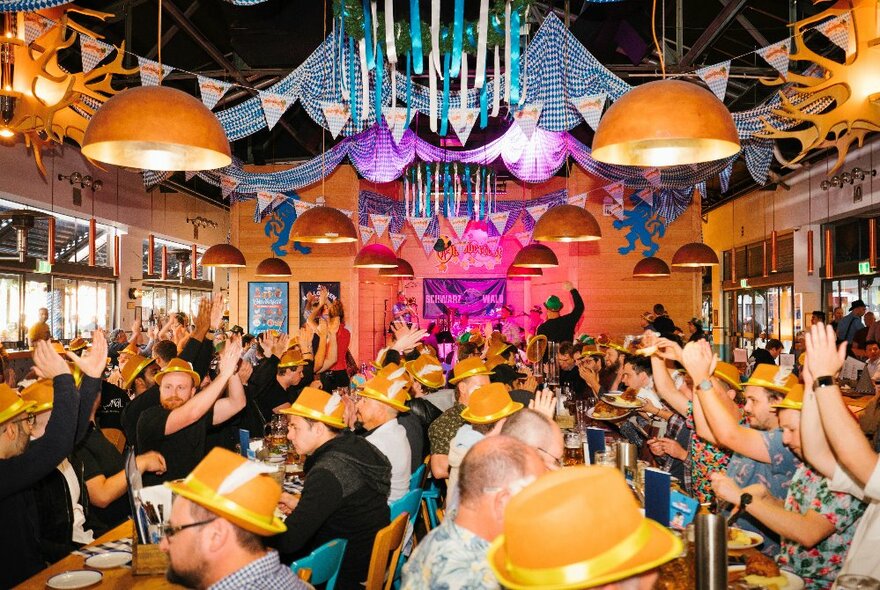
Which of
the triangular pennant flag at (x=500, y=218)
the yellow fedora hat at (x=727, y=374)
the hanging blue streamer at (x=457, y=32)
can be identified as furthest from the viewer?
the triangular pennant flag at (x=500, y=218)

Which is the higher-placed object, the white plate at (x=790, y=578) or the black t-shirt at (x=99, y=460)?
the black t-shirt at (x=99, y=460)

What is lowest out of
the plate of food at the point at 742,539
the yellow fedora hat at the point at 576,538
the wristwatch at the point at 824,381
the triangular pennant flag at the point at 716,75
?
the plate of food at the point at 742,539

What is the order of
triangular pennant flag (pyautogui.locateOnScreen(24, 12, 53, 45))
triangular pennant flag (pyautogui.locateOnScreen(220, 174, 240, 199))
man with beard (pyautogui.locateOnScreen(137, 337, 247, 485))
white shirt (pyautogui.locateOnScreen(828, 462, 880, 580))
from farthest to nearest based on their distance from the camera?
triangular pennant flag (pyautogui.locateOnScreen(220, 174, 240, 199))
triangular pennant flag (pyautogui.locateOnScreen(24, 12, 53, 45))
man with beard (pyautogui.locateOnScreen(137, 337, 247, 485))
white shirt (pyautogui.locateOnScreen(828, 462, 880, 580))

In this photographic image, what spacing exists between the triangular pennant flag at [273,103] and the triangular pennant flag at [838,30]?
5159 millimetres

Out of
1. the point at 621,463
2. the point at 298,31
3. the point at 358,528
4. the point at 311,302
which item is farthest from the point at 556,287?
the point at 358,528

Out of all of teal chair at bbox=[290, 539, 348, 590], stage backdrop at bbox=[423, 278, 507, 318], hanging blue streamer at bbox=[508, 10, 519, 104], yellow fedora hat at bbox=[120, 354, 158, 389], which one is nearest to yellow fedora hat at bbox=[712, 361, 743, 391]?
hanging blue streamer at bbox=[508, 10, 519, 104]

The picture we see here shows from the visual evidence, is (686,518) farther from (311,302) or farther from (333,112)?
(311,302)

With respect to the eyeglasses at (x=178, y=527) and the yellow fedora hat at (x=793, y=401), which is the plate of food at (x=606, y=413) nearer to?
the yellow fedora hat at (x=793, y=401)

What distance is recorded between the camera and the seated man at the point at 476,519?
7.04ft

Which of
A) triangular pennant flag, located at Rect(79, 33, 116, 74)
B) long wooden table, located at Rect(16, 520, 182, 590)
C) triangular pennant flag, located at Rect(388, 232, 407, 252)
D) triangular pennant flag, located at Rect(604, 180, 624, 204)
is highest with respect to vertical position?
triangular pennant flag, located at Rect(79, 33, 116, 74)

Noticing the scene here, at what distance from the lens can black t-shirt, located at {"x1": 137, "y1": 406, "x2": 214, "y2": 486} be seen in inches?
162

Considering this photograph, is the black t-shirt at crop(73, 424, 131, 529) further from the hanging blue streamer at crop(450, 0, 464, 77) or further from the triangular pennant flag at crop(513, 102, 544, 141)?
the triangular pennant flag at crop(513, 102, 544, 141)

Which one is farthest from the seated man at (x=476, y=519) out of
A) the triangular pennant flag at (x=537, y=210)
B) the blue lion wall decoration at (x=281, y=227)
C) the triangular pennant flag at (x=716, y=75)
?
the blue lion wall decoration at (x=281, y=227)

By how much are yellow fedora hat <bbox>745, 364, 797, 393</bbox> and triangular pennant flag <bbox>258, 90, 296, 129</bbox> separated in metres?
5.70
